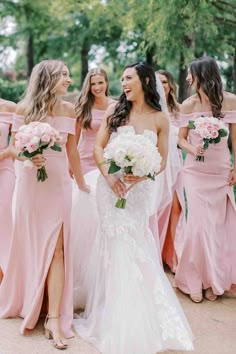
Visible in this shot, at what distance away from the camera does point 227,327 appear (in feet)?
15.4

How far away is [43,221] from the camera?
4.36m

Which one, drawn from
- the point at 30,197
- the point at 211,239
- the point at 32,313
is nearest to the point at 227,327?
the point at 211,239

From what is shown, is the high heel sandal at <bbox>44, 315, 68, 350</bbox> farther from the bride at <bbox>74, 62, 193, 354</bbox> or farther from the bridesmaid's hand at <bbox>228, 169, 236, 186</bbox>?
the bridesmaid's hand at <bbox>228, 169, 236, 186</bbox>

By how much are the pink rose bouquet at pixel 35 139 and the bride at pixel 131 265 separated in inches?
22.5

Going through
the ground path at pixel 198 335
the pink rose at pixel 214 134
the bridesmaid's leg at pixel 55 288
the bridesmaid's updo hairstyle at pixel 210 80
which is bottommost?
the ground path at pixel 198 335

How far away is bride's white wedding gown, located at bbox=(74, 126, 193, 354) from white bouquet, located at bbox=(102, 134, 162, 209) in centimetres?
34

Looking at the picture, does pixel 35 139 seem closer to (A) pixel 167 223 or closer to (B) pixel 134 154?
(B) pixel 134 154

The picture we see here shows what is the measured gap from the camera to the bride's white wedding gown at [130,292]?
12.8 feet

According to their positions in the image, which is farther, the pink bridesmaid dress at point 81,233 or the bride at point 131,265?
the pink bridesmaid dress at point 81,233

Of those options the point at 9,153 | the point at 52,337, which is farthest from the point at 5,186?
the point at 52,337

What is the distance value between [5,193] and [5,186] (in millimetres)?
83

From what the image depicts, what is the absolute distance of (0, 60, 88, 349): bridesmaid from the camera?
13.9 feet

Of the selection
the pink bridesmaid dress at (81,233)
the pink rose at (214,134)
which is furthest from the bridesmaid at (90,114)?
the pink rose at (214,134)

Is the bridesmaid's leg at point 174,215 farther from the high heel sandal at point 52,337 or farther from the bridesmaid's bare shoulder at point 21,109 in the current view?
the bridesmaid's bare shoulder at point 21,109
